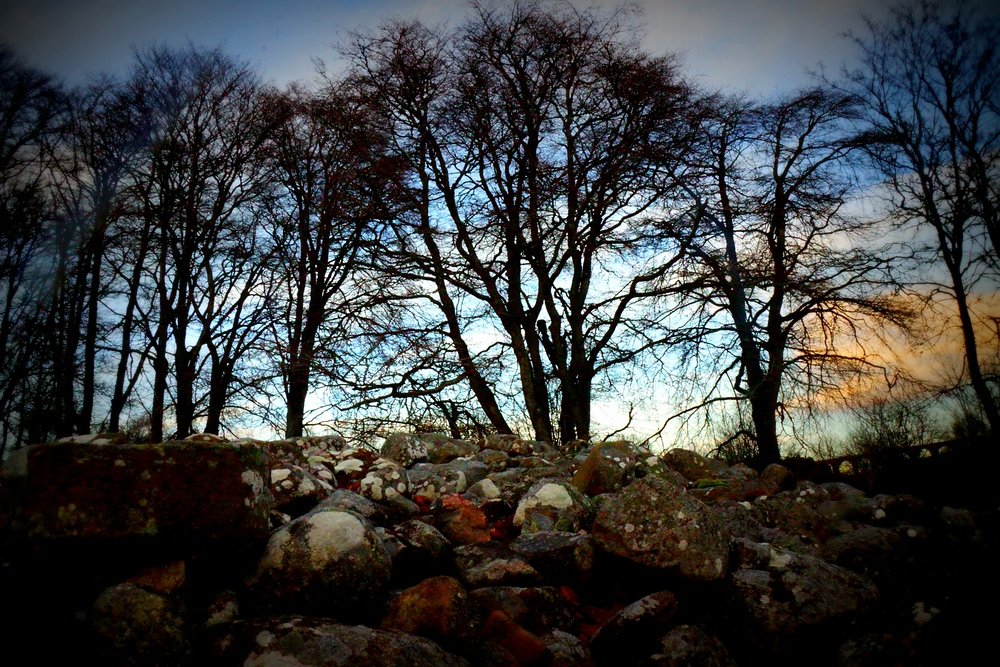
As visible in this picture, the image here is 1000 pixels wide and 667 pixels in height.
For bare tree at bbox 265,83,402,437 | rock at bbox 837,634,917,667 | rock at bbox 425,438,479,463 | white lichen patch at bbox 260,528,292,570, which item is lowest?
rock at bbox 837,634,917,667

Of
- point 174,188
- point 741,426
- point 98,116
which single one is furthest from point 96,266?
point 741,426

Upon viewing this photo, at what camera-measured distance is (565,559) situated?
345 cm

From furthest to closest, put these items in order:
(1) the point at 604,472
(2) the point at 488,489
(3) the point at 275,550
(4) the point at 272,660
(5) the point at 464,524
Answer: (1) the point at 604,472, (2) the point at 488,489, (5) the point at 464,524, (3) the point at 275,550, (4) the point at 272,660

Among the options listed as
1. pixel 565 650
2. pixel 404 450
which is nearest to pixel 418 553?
pixel 565 650

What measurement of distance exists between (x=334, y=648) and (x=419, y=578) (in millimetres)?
1075

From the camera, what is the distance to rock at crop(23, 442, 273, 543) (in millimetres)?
2393

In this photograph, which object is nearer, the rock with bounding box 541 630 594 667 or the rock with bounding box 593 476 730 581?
the rock with bounding box 541 630 594 667

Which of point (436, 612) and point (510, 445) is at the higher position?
point (510, 445)

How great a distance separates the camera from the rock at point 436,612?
2.64 m

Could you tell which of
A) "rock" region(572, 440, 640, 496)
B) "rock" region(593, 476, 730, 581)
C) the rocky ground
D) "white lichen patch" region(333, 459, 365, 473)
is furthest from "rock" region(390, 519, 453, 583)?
"rock" region(572, 440, 640, 496)

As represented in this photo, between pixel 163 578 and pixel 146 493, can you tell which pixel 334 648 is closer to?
pixel 163 578

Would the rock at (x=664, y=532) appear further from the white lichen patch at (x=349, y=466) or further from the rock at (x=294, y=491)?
the white lichen patch at (x=349, y=466)

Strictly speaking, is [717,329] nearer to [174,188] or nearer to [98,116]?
[174,188]

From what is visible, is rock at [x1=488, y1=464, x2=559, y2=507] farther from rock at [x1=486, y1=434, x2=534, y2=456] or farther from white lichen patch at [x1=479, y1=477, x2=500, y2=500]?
rock at [x1=486, y1=434, x2=534, y2=456]
